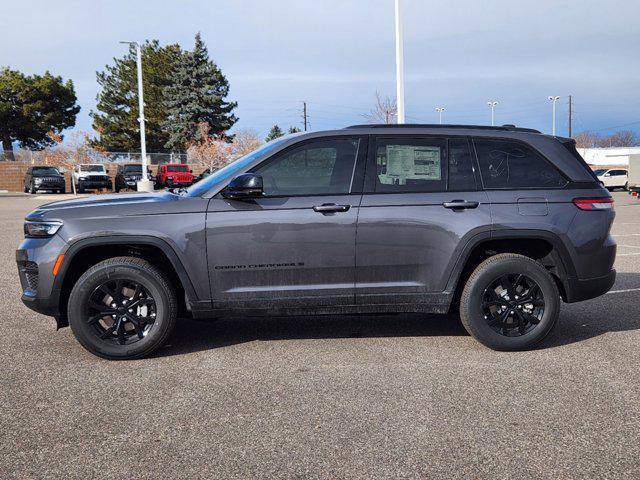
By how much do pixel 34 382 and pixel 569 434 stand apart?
3.48m

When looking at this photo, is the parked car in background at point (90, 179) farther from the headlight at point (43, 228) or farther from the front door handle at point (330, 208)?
the front door handle at point (330, 208)

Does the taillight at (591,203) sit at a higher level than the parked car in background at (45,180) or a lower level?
lower

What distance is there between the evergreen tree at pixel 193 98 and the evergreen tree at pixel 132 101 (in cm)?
310

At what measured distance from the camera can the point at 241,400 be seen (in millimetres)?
4051

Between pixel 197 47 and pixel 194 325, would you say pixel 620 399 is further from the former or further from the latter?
pixel 197 47

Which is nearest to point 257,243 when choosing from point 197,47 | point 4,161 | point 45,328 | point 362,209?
point 362,209

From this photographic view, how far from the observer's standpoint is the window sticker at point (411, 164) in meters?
5.11

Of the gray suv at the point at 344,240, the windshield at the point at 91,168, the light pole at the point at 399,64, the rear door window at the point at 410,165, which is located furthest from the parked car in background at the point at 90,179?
the rear door window at the point at 410,165

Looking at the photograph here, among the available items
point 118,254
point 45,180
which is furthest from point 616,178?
point 118,254

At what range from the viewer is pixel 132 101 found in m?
65.0

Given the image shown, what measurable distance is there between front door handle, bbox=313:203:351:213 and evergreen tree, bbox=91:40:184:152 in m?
60.6

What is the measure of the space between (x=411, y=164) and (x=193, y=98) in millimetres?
56930

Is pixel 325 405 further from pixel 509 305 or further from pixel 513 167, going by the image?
pixel 513 167

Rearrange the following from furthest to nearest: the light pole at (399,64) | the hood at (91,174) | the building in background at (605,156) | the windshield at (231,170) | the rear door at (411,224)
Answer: the building in background at (605,156) → the hood at (91,174) → the light pole at (399,64) → the windshield at (231,170) → the rear door at (411,224)
